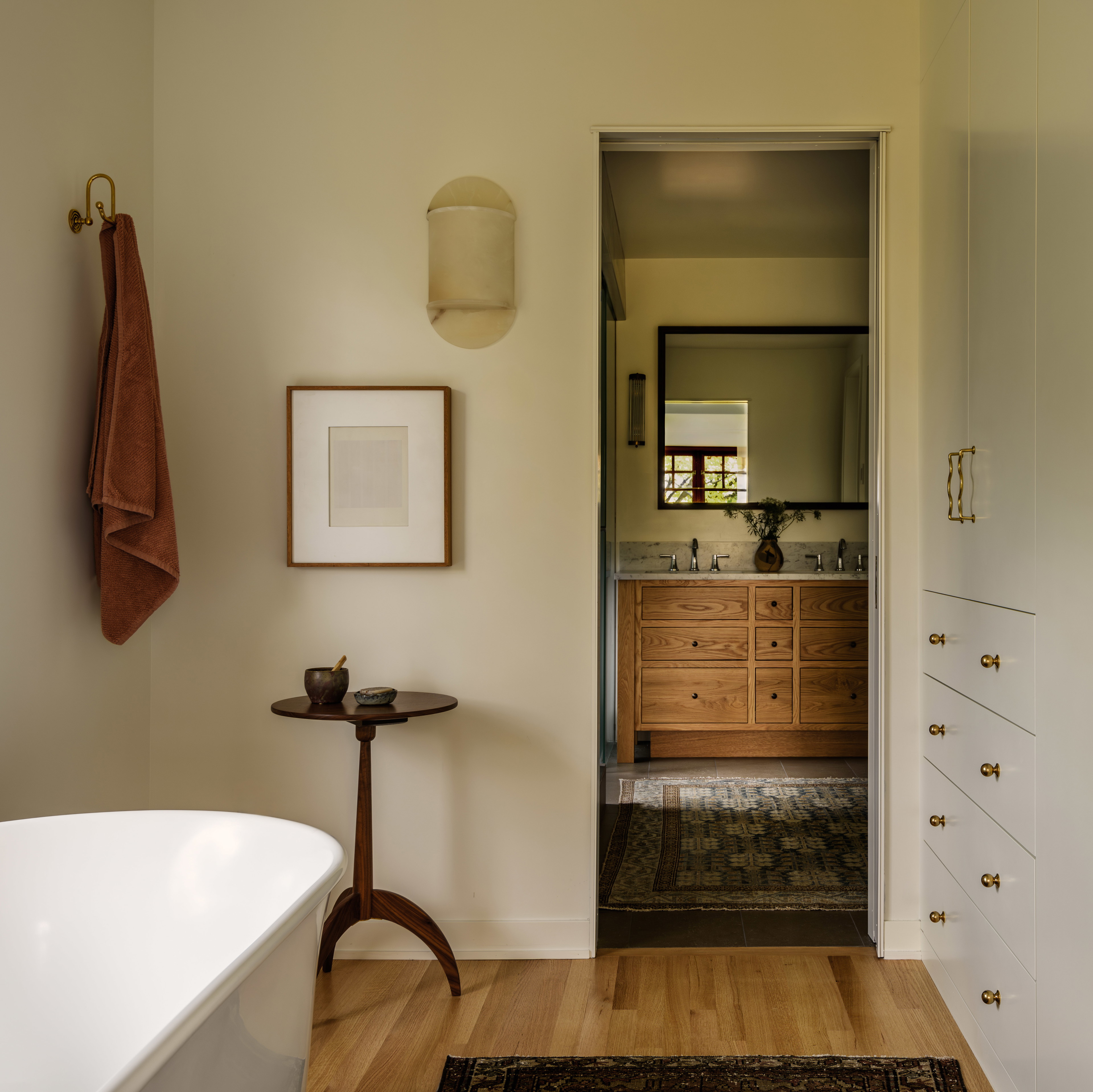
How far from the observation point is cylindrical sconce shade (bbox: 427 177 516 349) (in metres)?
2.44

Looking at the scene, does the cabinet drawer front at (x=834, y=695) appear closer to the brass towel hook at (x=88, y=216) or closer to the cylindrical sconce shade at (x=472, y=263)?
the cylindrical sconce shade at (x=472, y=263)

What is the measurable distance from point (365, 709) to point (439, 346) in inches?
40.1

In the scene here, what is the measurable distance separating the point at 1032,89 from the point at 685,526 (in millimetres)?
A: 3398

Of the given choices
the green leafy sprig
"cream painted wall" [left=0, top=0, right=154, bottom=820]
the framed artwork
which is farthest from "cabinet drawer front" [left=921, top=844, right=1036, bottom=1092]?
the green leafy sprig

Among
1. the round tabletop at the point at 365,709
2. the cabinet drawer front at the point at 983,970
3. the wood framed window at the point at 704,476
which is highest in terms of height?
the wood framed window at the point at 704,476

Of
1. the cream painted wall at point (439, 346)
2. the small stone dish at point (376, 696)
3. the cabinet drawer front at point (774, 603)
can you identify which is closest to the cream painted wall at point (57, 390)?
the cream painted wall at point (439, 346)

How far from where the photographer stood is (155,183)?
2543 millimetres

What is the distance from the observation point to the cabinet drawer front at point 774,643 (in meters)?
4.45

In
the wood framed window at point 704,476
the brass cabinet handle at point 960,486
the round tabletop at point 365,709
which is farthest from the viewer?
the wood framed window at point 704,476

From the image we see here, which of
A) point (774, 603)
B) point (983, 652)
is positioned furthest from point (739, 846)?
point (983, 652)

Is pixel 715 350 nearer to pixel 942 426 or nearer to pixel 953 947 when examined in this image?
pixel 942 426

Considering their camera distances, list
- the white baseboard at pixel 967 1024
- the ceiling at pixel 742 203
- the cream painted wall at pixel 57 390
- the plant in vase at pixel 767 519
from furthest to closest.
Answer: the plant in vase at pixel 767 519, the ceiling at pixel 742 203, the cream painted wall at pixel 57 390, the white baseboard at pixel 967 1024

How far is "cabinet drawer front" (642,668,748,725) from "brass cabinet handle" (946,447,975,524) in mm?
2372

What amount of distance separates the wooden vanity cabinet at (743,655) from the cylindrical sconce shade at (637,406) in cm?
98
